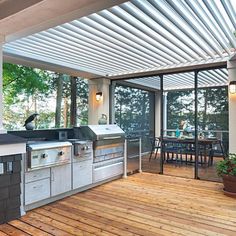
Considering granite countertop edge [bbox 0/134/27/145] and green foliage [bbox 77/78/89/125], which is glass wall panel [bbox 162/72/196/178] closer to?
green foliage [bbox 77/78/89/125]

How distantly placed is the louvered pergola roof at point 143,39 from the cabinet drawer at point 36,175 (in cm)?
205

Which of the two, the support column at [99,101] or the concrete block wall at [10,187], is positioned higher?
the support column at [99,101]

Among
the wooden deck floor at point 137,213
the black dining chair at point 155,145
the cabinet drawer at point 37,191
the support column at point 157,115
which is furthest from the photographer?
the support column at point 157,115

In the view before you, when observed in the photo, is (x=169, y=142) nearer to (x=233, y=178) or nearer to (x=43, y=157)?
(x=233, y=178)

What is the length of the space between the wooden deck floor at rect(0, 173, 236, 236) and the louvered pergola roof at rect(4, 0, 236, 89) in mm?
2592

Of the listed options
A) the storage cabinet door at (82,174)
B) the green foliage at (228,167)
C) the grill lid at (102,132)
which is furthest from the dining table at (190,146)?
the storage cabinet door at (82,174)

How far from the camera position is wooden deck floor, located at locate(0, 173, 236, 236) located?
280 cm

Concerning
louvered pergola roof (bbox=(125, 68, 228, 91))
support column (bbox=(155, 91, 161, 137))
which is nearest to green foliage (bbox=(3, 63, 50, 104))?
louvered pergola roof (bbox=(125, 68, 228, 91))

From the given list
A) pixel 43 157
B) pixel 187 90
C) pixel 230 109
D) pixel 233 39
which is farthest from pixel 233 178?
pixel 43 157

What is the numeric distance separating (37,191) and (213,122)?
3977mm

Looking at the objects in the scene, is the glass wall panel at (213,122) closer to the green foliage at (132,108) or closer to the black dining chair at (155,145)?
the black dining chair at (155,145)

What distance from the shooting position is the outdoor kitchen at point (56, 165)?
122 inches

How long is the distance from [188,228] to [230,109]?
2884 millimetres

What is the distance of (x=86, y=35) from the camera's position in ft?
11.5
